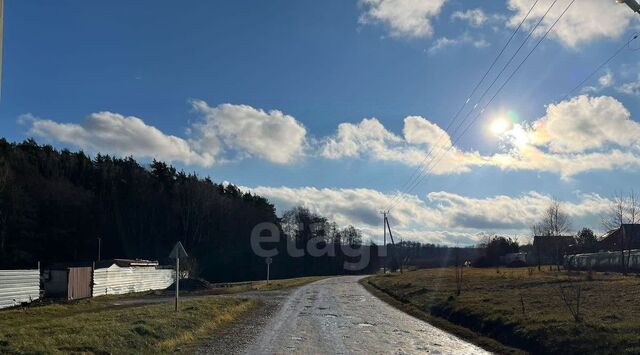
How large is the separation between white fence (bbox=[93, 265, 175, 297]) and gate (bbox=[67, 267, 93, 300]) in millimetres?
1031

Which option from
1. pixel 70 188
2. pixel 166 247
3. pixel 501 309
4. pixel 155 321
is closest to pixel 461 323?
pixel 501 309

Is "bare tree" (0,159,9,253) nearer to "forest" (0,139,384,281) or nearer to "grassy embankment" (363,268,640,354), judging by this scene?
"forest" (0,139,384,281)

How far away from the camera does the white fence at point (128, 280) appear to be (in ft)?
141

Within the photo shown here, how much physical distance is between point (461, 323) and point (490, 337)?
409cm

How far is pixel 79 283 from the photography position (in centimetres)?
3884

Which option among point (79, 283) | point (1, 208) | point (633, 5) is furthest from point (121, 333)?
point (1, 208)

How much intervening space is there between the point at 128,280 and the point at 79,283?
1025cm

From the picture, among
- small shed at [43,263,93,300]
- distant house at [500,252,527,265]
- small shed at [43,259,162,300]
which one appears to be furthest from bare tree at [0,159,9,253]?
distant house at [500,252,527,265]

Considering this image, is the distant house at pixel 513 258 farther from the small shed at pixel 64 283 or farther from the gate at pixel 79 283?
the small shed at pixel 64 283

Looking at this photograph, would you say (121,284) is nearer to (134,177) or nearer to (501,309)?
(501,309)

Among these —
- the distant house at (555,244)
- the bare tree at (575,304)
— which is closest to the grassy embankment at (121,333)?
the bare tree at (575,304)

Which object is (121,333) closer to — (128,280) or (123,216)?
(128,280)

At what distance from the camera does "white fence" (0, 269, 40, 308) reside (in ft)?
99.9

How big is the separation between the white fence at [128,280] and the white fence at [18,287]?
8014mm
